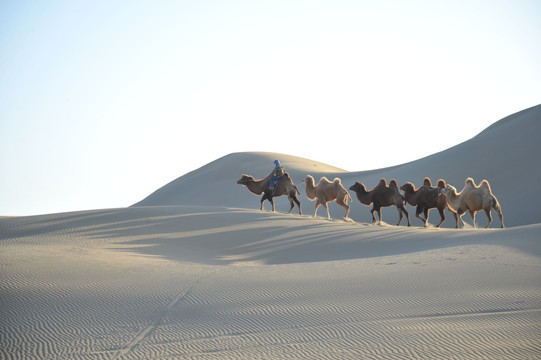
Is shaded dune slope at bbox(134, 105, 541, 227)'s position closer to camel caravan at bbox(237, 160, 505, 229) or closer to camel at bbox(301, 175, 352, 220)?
camel caravan at bbox(237, 160, 505, 229)

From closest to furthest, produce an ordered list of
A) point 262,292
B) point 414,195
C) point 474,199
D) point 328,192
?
point 262,292
point 474,199
point 414,195
point 328,192

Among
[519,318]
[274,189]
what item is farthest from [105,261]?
[274,189]

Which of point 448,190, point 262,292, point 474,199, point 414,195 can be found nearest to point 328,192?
point 414,195

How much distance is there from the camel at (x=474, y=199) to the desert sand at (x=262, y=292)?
3.74 metres

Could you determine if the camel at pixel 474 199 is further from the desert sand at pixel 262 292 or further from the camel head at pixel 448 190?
the desert sand at pixel 262 292

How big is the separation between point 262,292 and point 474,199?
11269 mm

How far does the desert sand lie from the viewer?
5.50 metres

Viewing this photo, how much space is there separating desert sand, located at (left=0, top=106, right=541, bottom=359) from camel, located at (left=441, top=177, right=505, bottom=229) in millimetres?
3743

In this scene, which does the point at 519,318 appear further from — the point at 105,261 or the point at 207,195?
the point at 207,195

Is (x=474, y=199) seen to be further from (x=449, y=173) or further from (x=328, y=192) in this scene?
(x=449, y=173)

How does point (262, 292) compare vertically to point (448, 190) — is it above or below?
below

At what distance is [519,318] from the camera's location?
5949 millimetres

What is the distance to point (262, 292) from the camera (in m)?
7.59

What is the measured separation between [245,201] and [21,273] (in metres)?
35.2
